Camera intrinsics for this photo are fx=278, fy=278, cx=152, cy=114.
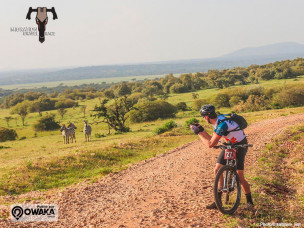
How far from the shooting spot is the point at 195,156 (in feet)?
53.0

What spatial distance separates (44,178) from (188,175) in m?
8.64

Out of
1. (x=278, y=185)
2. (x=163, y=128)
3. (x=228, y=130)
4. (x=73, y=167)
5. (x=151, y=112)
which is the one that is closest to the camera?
(x=228, y=130)

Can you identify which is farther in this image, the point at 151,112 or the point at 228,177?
the point at 151,112

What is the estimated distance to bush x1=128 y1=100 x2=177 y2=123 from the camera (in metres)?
59.2

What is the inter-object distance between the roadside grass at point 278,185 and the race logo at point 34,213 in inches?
236

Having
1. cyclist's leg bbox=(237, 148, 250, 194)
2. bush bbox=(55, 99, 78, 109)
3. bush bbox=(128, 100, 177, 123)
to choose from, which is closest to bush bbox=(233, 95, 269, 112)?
bush bbox=(128, 100, 177, 123)

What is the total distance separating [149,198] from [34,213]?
13.9 feet

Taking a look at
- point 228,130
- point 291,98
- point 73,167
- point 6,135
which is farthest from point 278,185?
point 6,135

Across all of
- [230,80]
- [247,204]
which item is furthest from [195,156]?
[230,80]

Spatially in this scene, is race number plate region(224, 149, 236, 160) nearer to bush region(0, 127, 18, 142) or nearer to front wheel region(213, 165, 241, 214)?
front wheel region(213, 165, 241, 214)

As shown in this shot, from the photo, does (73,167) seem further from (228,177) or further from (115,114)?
(115,114)

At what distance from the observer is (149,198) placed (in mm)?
9852

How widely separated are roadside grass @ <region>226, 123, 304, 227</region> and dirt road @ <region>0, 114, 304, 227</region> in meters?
0.69

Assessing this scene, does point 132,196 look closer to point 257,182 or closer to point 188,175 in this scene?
point 188,175
